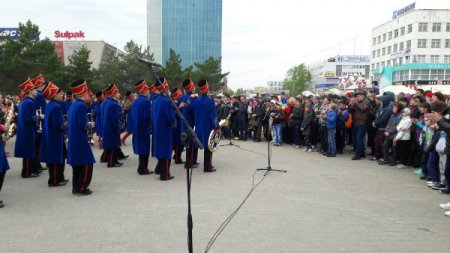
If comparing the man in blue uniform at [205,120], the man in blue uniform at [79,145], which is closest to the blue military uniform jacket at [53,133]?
the man in blue uniform at [79,145]

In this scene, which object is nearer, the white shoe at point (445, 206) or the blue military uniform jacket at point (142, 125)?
the white shoe at point (445, 206)

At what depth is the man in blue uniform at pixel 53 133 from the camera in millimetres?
7230

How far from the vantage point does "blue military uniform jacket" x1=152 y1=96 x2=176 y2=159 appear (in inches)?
315

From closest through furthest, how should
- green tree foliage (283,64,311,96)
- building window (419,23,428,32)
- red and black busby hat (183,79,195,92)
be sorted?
1. red and black busby hat (183,79,195,92)
2. building window (419,23,428,32)
3. green tree foliage (283,64,311,96)

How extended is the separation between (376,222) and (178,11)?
93.5 meters

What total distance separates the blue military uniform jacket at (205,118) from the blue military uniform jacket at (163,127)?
1.07 m

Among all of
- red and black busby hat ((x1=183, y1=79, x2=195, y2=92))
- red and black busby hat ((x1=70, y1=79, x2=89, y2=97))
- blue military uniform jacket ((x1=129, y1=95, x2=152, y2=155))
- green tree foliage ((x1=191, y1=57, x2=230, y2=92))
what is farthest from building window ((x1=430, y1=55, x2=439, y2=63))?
red and black busby hat ((x1=70, y1=79, x2=89, y2=97))

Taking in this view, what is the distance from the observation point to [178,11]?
93.3 m

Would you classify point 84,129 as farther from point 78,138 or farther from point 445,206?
point 445,206

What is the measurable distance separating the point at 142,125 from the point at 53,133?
1.97 m

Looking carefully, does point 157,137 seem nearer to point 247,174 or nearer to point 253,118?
point 247,174

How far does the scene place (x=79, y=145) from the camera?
6.78 m

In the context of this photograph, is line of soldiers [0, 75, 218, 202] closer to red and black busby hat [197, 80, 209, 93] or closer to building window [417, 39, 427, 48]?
red and black busby hat [197, 80, 209, 93]

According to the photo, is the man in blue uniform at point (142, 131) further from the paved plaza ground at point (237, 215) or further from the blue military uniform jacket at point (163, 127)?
the blue military uniform jacket at point (163, 127)
